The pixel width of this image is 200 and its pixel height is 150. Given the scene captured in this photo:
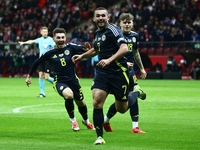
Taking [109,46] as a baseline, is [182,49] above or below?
below

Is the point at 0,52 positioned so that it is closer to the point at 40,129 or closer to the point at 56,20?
the point at 56,20

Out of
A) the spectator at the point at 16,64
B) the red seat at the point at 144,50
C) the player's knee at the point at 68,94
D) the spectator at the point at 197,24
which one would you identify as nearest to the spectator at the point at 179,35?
the spectator at the point at 197,24

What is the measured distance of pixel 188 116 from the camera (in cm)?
873

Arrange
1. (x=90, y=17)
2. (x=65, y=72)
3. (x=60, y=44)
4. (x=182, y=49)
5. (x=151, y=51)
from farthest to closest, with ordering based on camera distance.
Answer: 1. (x=90, y=17)
2. (x=151, y=51)
3. (x=182, y=49)
4. (x=60, y=44)
5. (x=65, y=72)

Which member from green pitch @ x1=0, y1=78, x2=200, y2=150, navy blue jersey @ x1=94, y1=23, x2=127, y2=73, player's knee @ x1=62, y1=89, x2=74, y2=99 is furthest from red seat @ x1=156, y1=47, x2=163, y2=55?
navy blue jersey @ x1=94, y1=23, x2=127, y2=73

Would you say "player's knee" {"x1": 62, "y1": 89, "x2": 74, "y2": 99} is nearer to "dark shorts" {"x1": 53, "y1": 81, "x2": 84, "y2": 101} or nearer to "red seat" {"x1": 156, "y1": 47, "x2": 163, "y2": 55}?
"dark shorts" {"x1": 53, "y1": 81, "x2": 84, "y2": 101}

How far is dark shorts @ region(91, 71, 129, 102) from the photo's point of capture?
5719 millimetres

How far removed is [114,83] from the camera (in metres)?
5.74

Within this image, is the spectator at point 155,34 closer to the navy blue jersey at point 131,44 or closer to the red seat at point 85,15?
the red seat at point 85,15

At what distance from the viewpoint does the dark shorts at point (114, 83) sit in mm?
5719

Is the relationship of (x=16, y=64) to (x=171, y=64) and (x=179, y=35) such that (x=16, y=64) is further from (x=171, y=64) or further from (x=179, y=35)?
(x=179, y=35)

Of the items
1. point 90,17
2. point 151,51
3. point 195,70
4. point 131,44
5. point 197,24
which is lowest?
point 195,70

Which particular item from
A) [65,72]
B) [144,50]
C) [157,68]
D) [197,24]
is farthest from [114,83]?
[144,50]

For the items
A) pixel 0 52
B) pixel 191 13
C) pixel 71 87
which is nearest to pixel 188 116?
pixel 71 87
